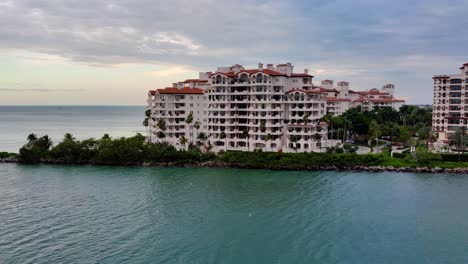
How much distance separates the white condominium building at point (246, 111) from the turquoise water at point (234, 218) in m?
11.7

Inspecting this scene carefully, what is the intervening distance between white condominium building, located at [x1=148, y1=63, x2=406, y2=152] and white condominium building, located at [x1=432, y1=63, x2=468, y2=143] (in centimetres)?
2176

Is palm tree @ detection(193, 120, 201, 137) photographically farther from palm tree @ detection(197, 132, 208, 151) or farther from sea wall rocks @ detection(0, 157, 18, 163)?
sea wall rocks @ detection(0, 157, 18, 163)

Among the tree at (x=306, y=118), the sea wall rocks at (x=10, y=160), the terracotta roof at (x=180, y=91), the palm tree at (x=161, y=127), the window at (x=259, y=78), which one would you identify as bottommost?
the sea wall rocks at (x=10, y=160)

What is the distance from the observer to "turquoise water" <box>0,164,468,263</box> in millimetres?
25766

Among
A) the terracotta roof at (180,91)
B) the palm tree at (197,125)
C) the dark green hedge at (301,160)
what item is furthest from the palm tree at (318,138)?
the terracotta roof at (180,91)

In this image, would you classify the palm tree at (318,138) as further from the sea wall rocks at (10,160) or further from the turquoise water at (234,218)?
the sea wall rocks at (10,160)

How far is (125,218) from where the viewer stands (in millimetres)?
32469

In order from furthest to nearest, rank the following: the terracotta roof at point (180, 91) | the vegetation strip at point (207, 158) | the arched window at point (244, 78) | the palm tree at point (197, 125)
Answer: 1. the terracotta roof at point (180, 91)
2. the palm tree at point (197, 125)
3. the arched window at point (244, 78)
4. the vegetation strip at point (207, 158)

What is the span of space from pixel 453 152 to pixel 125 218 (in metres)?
47.1

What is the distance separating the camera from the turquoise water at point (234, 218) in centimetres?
2577

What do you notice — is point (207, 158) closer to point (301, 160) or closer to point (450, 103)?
point (301, 160)

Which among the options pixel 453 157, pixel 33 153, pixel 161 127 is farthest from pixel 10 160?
pixel 453 157

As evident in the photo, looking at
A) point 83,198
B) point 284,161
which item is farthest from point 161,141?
point 83,198

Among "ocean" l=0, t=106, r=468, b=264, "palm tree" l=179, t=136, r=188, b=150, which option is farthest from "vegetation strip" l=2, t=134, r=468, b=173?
"ocean" l=0, t=106, r=468, b=264
